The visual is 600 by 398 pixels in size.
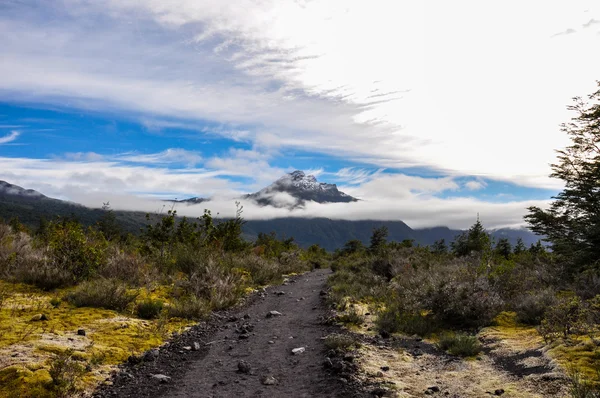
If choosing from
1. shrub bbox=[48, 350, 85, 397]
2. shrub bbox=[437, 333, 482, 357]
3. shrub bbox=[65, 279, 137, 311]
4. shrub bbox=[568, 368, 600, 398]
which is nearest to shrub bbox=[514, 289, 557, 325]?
shrub bbox=[437, 333, 482, 357]

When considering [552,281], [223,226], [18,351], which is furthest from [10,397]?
[223,226]

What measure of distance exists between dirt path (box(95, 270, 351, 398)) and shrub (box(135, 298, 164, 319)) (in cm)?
124

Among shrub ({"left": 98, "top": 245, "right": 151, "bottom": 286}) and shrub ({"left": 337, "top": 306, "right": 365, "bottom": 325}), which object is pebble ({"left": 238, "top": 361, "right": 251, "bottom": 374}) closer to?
shrub ({"left": 337, "top": 306, "right": 365, "bottom": 325})

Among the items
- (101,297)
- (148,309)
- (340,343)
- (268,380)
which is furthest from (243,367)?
(101,297)

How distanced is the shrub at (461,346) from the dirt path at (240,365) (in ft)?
9.01

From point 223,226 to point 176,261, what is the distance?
34.6 ft

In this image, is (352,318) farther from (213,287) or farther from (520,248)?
(520,248)

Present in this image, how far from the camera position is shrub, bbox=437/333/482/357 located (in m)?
7.36

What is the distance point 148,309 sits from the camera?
9.65 m

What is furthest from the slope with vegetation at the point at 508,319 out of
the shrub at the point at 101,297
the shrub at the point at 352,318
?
the shrub at the point at 101,297

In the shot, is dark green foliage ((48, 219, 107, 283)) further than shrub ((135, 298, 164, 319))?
Yes

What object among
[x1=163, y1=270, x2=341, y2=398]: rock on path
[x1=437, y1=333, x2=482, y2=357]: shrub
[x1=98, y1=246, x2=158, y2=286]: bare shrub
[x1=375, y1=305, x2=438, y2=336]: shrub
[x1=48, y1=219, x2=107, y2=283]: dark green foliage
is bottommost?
[x1=163, y1=270, x2=341, y2=398]: rock on path

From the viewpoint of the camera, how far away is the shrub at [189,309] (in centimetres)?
1022

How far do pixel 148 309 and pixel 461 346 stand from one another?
25.7ft
